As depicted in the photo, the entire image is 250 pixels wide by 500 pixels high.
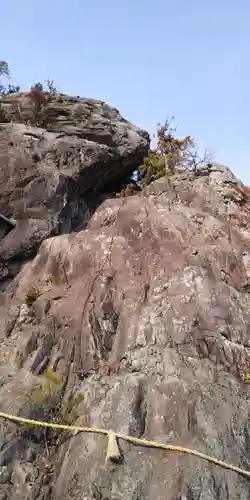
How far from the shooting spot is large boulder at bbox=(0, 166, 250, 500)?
17.4 feet

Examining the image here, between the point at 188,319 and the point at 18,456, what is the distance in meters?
2.75

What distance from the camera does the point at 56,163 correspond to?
34.3 feet

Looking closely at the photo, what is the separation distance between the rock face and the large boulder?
2.23 ft

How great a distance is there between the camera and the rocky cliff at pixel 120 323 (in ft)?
17.6

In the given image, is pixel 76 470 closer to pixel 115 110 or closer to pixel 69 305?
pixel 69 305

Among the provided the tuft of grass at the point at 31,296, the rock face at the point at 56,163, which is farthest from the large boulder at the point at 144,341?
the rock face at the point at 56,163

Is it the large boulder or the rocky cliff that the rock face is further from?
the large boulder

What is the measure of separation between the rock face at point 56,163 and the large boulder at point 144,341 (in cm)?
68

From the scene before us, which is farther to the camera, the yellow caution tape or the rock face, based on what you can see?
the rock face

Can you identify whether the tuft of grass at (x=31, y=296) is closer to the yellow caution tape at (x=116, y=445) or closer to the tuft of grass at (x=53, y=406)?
the tuft of grass at (x=53, y=406)

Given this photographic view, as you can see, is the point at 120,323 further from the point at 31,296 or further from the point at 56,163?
the point at 56,163

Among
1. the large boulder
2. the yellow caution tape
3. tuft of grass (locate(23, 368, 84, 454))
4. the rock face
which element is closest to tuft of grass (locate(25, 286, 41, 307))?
the large boulder

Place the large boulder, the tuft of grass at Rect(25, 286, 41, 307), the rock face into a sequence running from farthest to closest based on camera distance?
the rock face, the tuft of grass at Rect(25, 286, 41, 307), the large boulder

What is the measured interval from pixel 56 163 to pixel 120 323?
4521 mm
